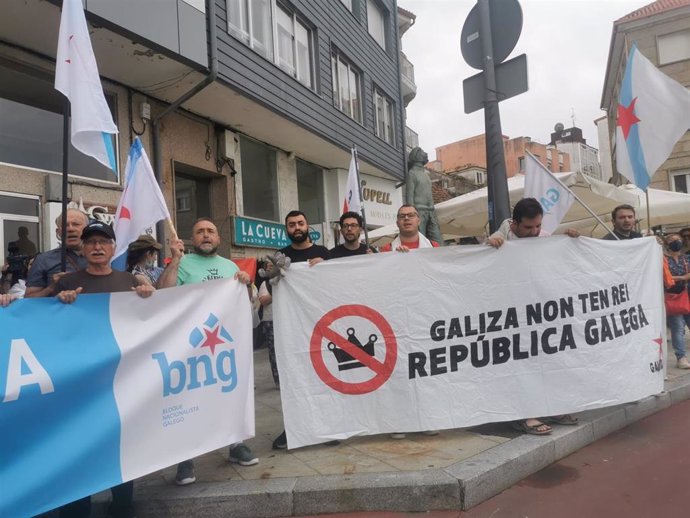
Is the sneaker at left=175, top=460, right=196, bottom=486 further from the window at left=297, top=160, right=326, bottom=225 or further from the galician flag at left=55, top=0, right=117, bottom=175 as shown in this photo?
the window at left=297, top=160, right=326, bottom=225

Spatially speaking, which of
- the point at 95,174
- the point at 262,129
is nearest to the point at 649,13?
the point at 262,129

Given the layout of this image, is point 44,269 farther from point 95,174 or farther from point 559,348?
point 95,174

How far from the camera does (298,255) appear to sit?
414cm

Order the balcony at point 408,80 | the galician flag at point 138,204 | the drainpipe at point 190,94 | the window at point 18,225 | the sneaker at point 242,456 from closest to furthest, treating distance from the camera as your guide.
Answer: the sneaker at point 242,456, the galician flag at point 138,204, the window at point 18,225, the drainpipe at point 190,94, the balcony at point 408,80

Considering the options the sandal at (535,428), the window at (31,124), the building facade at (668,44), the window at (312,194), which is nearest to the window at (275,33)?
the window at (312,194)

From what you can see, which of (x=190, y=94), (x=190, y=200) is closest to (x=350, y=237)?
(x=190, y=94)

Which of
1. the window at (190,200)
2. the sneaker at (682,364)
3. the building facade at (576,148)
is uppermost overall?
the building facade at (576,148)

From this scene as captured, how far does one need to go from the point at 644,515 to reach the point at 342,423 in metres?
1.92

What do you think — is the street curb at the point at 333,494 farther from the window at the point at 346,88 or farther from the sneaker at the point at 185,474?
the window at the point at 346,88

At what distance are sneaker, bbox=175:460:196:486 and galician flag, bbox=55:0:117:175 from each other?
1.93m

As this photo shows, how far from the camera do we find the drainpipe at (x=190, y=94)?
7957 mm

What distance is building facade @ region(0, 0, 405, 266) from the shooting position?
6.68 metres

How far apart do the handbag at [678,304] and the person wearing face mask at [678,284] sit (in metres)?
0.05

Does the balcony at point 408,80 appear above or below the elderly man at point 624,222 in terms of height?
above
